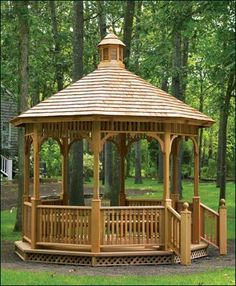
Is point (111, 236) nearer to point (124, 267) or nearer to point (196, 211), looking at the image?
point (124, 267)

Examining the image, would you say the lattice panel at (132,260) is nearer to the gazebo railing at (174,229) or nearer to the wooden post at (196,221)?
the gazebo railing at (174,229)

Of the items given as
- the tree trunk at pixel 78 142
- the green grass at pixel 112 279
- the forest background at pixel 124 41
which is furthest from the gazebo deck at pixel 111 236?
the tree trunk at pixel 78 142

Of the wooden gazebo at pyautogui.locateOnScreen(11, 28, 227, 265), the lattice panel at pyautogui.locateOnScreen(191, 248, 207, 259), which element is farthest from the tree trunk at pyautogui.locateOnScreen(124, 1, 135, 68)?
the lattice panel at pyautogui.locateOnScreen(191, 248, 207, 259)

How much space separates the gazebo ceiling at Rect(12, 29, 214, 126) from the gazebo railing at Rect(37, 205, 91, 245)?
86.7 inches

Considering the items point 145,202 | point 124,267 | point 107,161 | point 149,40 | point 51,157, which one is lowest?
point 124,267

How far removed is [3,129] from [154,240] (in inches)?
1293

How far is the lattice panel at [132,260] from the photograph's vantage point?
1366cm

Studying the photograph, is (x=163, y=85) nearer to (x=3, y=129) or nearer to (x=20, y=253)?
(x=3, y=129)

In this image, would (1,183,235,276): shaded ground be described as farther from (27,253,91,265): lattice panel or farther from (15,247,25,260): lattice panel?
(27,253,91,265): lattice panel

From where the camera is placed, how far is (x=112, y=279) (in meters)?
11.5

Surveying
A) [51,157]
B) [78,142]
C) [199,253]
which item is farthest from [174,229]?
[51,157]

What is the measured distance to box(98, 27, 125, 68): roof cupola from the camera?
15.8 meters

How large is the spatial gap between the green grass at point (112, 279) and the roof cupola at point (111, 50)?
6.40 meters

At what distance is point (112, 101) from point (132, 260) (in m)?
3.80
